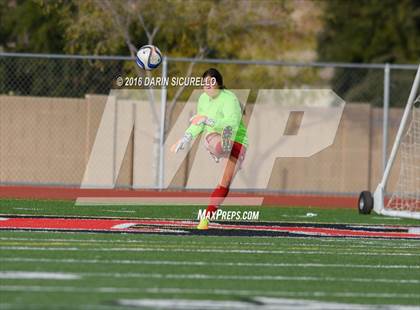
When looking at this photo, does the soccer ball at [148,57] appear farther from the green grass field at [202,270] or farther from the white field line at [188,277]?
the white field line at [188,277]

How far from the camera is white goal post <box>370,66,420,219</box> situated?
672 inches

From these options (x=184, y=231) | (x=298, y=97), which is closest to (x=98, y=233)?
(x=184, y=231)

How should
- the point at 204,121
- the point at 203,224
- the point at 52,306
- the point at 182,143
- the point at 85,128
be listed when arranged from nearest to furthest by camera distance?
1. the point at 52,306
2. the point at 182,143
3. the point at 203,224
4. the point at 204,121
5. the point at 85,128

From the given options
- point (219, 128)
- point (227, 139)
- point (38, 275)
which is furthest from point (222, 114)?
point (38, 275)

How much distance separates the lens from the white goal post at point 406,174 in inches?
672

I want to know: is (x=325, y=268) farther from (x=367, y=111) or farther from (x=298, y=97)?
(x=298, y=97)

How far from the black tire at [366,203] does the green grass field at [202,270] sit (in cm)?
445

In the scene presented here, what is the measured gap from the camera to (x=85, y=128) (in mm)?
22875

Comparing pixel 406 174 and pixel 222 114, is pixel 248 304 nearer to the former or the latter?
pixel 222 114

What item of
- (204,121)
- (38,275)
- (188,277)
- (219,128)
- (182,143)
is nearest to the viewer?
(38,275)

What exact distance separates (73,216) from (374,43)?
27265 millimetres

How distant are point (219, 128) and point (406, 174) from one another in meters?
9.45

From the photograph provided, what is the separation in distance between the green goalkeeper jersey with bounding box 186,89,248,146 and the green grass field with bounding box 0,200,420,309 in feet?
5.12

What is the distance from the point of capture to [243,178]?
2294cm
